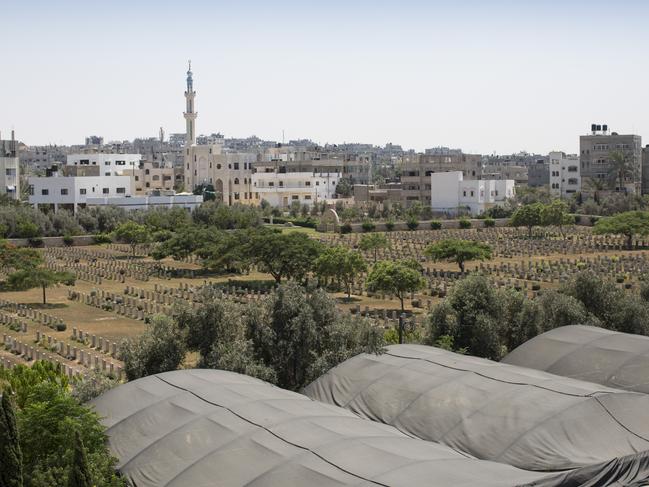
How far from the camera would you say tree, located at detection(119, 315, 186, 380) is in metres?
24.3

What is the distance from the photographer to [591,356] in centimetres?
2494

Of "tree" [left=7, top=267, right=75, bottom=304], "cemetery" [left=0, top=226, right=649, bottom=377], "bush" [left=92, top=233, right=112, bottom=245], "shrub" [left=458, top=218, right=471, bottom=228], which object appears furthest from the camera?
"shrub" [left=458, top=218, right=471, bottom=228]

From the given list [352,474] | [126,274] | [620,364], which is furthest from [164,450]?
[126,274]

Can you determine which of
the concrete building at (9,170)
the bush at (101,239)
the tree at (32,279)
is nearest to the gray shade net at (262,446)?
the tree at (32,279)

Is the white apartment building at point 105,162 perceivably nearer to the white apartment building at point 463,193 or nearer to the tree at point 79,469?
the white apartment building at point 463,193

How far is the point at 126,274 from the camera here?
62.7 metres

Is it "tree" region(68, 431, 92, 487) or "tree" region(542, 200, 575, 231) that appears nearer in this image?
"tree" region(68, 431, 92, 487)

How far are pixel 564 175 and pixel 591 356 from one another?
11342 centimetres

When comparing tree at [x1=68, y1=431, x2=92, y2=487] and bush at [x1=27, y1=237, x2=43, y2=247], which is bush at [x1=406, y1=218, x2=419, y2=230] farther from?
tree at [x1=68, y1=431, x2=92, y2=487]

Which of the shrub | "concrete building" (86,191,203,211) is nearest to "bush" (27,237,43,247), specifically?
"concrete building" (86,191,203,211)

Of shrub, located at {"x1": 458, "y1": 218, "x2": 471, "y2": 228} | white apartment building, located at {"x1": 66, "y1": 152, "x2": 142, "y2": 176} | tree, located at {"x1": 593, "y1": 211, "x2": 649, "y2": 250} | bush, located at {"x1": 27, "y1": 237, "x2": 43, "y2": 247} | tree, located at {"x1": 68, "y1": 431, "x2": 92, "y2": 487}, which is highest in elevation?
white apartment building, located at {"x1": 66, "y1": 152, "x2": 142, "y2": 176}

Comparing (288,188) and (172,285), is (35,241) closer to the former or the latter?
(172,285)

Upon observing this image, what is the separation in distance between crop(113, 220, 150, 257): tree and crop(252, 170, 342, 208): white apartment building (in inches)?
1832

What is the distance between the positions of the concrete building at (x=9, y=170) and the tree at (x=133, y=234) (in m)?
35.2
